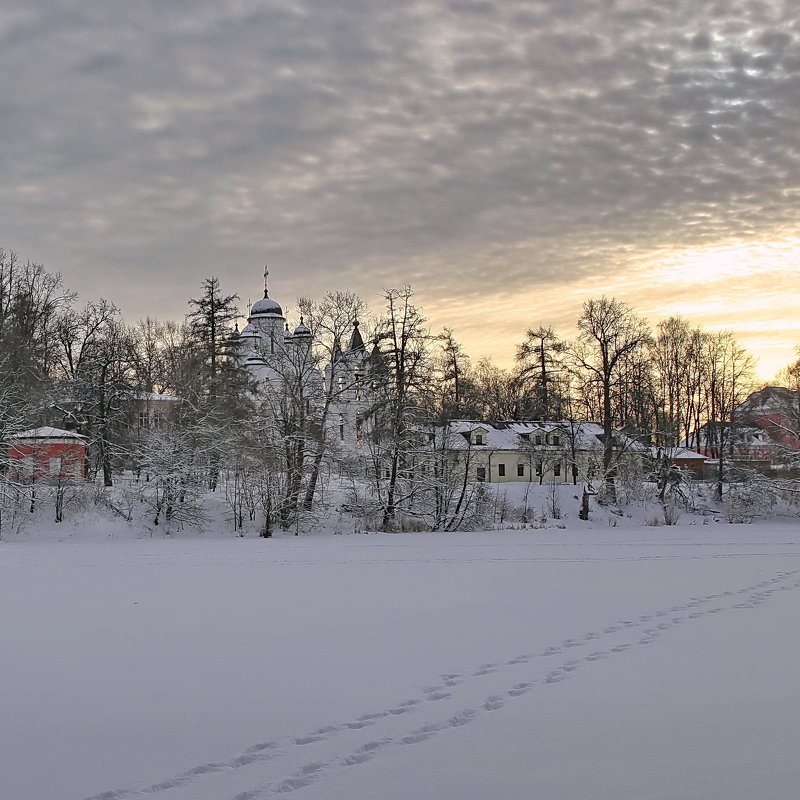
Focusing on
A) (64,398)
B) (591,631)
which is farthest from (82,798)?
(64,398)

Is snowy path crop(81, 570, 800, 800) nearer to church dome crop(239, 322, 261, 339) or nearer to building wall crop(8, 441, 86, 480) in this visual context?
building wall crop(8, 441, 86, 480)

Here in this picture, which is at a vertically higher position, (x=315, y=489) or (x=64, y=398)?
(x=64, y=398)

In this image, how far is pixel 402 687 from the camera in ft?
32.4

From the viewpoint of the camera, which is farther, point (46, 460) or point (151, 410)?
point (151, 410)

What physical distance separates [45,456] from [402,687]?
32.2 meters

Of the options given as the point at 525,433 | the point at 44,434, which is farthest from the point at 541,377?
the point at 44,434

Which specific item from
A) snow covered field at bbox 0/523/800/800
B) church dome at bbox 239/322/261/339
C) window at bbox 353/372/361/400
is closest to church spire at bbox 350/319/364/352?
window at bbox 353/372/361/400

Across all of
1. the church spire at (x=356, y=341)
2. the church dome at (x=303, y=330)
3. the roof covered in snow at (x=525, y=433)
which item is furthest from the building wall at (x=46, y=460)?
the roof covered in snow at (x=525, y=433)

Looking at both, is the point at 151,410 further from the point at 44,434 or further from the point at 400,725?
the point at 400,725

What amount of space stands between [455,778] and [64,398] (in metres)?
42.3

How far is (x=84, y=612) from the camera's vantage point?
15.4 meters

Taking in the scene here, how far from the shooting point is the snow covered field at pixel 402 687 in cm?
A: 697

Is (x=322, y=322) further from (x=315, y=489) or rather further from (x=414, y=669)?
(x=414, y=669)

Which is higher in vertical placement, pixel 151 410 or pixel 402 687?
pixel 151 410
